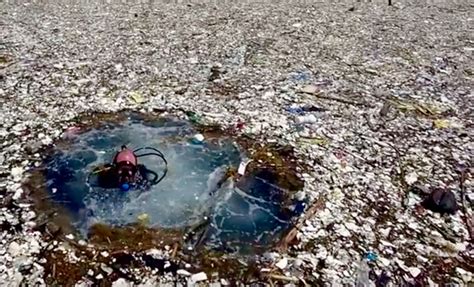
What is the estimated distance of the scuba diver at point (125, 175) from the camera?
11.0ft

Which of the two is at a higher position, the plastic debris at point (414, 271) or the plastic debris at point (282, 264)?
the plastic debris at point (282, 264)

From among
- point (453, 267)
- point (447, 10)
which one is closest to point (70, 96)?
point (453, 267)

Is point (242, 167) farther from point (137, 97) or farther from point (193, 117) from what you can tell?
point (137, 97)

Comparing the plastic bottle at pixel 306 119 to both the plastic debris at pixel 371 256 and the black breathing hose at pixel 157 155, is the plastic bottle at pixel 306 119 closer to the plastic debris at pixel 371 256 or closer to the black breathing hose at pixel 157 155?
the black breathing hose at pixel 157 155

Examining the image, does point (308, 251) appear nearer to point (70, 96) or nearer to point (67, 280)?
point (67, 280)

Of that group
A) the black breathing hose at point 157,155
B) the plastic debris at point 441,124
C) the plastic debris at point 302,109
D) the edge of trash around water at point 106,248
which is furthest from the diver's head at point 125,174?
the plastic debris at point 441,124

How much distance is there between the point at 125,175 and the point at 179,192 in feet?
1.35

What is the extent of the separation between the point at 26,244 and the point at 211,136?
69.8 inches

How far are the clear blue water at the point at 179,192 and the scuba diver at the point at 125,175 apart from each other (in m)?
0.05

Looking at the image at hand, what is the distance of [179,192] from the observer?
11.0ft

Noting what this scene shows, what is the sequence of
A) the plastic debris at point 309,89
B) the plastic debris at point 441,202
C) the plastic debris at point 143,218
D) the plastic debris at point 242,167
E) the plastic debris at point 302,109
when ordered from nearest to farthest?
the plastic debris at point 143,218 → the plastic debris at point 441,202 → the plastic debris at point 242,167 → the plastic debris at point 302,109 → the plastic debris at point 309,89

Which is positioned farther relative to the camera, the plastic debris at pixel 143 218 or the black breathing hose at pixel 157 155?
the black breathing hose at pixel 157 155

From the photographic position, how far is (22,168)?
352cm

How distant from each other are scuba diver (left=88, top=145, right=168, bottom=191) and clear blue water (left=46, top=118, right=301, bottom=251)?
0.16 feet
